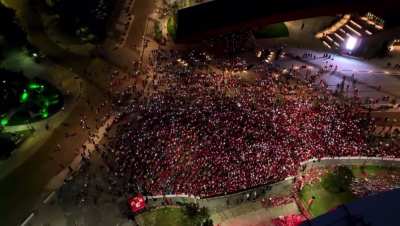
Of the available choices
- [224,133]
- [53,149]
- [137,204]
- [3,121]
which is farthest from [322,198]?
[3,121]

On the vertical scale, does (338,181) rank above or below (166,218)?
above

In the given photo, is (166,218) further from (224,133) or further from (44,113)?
(44,113)

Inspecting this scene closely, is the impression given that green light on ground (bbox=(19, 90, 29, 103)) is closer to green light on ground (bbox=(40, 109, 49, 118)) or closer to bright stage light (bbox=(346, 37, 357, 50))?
green light on ground (bbox=(40, 109, 49, 118))

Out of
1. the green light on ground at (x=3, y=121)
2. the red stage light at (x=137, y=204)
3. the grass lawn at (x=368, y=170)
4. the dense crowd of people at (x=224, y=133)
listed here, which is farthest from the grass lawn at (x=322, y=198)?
the green light on ground at (x=3, y=121)

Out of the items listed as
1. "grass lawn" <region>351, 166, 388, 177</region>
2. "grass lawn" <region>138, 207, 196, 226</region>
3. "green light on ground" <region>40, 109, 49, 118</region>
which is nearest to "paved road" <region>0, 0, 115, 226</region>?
"green light on ground" <region>40, 109, 49, 118</region>

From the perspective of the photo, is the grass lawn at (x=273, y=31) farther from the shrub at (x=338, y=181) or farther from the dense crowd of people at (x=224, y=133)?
the shrub at (x=338, y=181)
